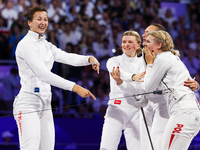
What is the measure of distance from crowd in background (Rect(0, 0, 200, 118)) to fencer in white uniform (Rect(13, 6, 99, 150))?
6.47 feet

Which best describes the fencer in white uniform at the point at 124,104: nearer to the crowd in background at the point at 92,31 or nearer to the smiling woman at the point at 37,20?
the smiling woman at the point at 37,20

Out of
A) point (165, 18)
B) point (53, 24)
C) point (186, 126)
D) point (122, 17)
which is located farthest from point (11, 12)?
point (186, 126)

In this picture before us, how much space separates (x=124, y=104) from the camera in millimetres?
3561

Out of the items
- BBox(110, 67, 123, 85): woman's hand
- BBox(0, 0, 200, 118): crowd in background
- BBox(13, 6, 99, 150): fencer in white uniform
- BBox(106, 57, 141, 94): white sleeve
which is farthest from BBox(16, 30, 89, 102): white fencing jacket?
BBox(0, 0, 200, 118): crowd in background

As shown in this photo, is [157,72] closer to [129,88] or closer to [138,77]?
[138,77]

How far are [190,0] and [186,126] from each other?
786cm

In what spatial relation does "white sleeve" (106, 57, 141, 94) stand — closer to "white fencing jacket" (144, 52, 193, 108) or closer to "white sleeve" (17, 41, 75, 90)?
"white fencing jacket" (144, 52, 193, 108)

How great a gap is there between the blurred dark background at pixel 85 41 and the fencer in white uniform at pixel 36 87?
2.37 feet

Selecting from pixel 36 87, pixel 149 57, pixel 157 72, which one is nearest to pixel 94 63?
pixel 149 57

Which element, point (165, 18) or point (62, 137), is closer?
point (62, 137)

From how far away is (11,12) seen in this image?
22.3 ft

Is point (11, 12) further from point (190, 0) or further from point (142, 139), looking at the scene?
point (190, 0)

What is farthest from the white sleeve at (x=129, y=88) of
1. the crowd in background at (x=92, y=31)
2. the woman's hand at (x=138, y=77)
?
the crowd in background at (x=92, y=31)

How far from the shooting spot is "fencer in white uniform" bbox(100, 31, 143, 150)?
344cm
